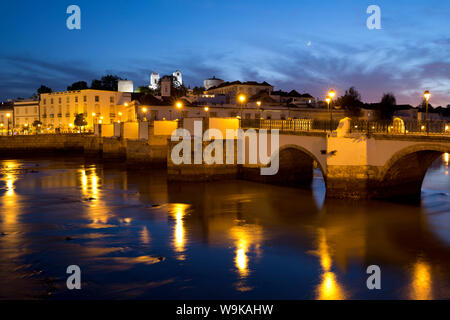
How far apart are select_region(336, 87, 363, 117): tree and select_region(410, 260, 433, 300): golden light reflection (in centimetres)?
4593

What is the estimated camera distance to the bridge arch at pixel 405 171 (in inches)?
687

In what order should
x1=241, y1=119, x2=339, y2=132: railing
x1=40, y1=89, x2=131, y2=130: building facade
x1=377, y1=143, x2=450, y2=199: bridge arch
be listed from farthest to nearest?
x1=40, y1=89, x2=131, y2=130: building facade < x1=241, y1=119, x2=339, y2=132: railing < x1=377, y1=143, x2=450, y2=199: bridge arch

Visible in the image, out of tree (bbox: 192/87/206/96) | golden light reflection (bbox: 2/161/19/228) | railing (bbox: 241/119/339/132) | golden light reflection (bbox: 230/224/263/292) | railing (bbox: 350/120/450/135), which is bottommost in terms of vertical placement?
golden light reflection (bbox: 230/224/263/292)

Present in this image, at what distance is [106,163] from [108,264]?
32074 millimetres

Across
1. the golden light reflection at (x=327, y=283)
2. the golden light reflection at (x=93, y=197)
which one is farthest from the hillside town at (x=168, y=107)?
the golden light reflection at (x=327, y=283)

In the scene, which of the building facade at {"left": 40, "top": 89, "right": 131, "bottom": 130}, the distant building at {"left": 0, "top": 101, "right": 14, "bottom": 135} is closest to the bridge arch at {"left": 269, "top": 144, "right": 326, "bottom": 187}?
the building facade at {"left": 40, "top": 89, "right": 131, "bottom": 130}

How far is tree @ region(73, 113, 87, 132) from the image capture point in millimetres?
64938

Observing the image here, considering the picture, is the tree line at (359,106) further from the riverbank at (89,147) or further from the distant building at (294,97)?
the riverbank at (89,147)

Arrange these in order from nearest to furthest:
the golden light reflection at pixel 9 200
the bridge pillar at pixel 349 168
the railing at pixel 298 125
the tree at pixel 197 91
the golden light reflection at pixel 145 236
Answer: the golden light reflection at pixel 145 236
the golden light reflection at pixel 9 200
the bridge pillar at pixel 349 168
the railing at pixel 298 125
the tree at pixel 197 91

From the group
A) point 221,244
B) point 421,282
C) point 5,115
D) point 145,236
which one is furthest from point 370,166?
point 5,115

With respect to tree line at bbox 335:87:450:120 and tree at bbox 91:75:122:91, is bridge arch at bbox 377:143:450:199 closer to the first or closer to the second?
tree line at bbox 335:87:450:120

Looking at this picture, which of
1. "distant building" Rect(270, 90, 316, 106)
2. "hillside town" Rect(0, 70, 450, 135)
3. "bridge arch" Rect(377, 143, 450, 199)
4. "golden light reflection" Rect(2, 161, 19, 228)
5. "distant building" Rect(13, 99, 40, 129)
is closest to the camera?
"golden light reflection" Rect(2, 161, 19, 228)

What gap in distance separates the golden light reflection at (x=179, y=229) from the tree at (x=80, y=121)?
50022 mm

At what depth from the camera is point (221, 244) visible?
→ 13336 mm
